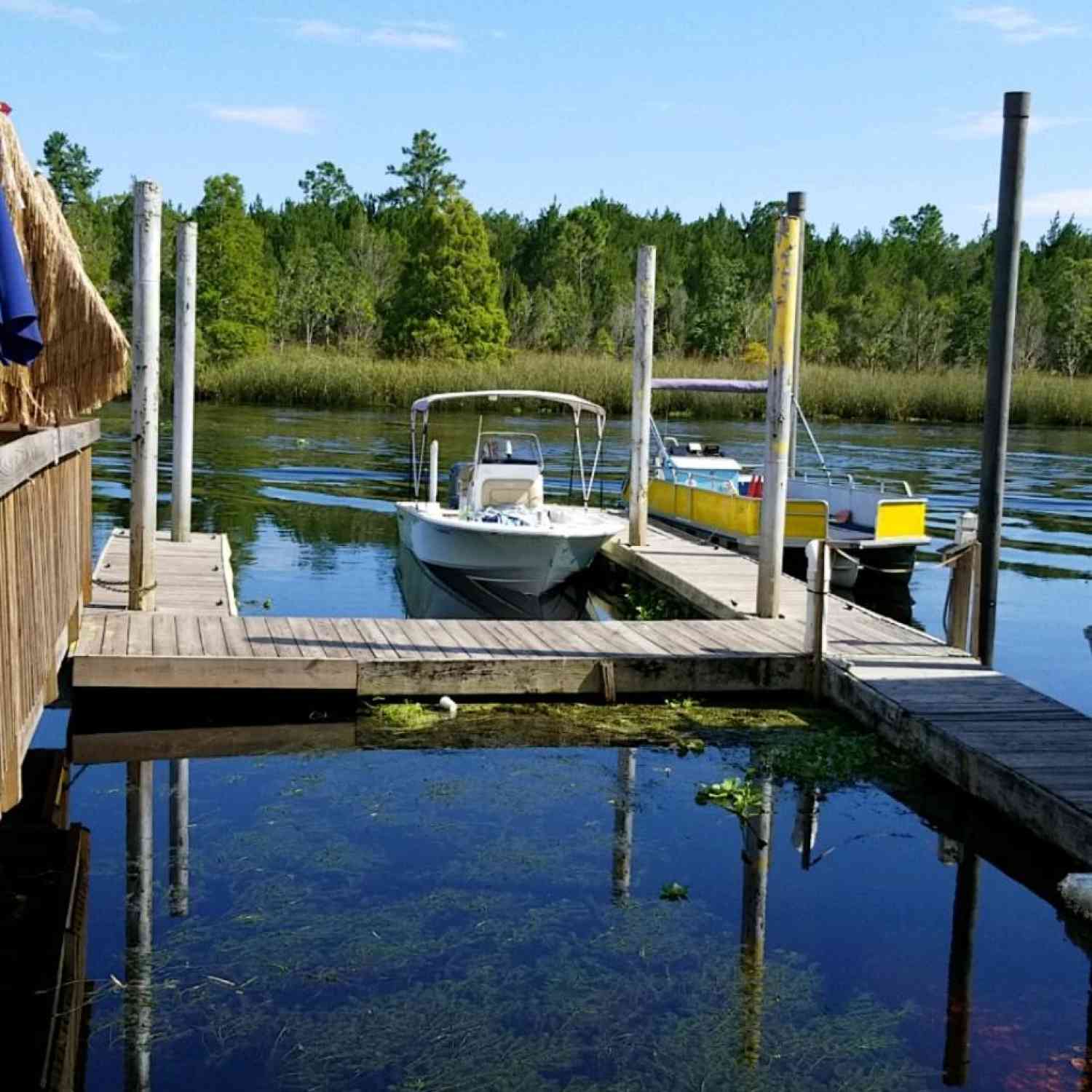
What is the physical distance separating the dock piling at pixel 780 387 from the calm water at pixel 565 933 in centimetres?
253

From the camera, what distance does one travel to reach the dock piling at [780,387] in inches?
452

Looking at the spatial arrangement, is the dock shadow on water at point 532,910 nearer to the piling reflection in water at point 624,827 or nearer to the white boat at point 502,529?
the piling reflection in water at point 624,827

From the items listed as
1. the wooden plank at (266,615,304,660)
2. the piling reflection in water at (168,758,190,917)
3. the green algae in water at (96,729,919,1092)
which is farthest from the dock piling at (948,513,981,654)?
the piling reflection in water at (168,758,190,917)

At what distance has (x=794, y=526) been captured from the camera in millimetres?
17062

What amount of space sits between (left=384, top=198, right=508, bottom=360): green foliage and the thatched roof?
49839 mm

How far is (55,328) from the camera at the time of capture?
8.20 m

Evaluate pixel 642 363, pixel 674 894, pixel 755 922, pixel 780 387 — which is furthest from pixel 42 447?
pixel 642 363

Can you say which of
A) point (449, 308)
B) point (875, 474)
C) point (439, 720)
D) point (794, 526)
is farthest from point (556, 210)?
point (439, 720)

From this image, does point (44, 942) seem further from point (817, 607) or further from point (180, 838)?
point (817, 607)

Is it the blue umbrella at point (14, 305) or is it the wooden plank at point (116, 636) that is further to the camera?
the wooden plank at point (116, 636)

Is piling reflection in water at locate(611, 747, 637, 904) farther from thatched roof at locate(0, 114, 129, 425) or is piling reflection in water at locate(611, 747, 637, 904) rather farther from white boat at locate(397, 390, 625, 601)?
white boat at locate(397, 390, 625, 601)

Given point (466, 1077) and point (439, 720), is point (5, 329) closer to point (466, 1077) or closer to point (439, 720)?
point (466, 1077)

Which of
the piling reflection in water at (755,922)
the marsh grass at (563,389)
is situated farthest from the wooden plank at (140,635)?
the marsh grass at (563,389)

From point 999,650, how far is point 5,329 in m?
10.9
